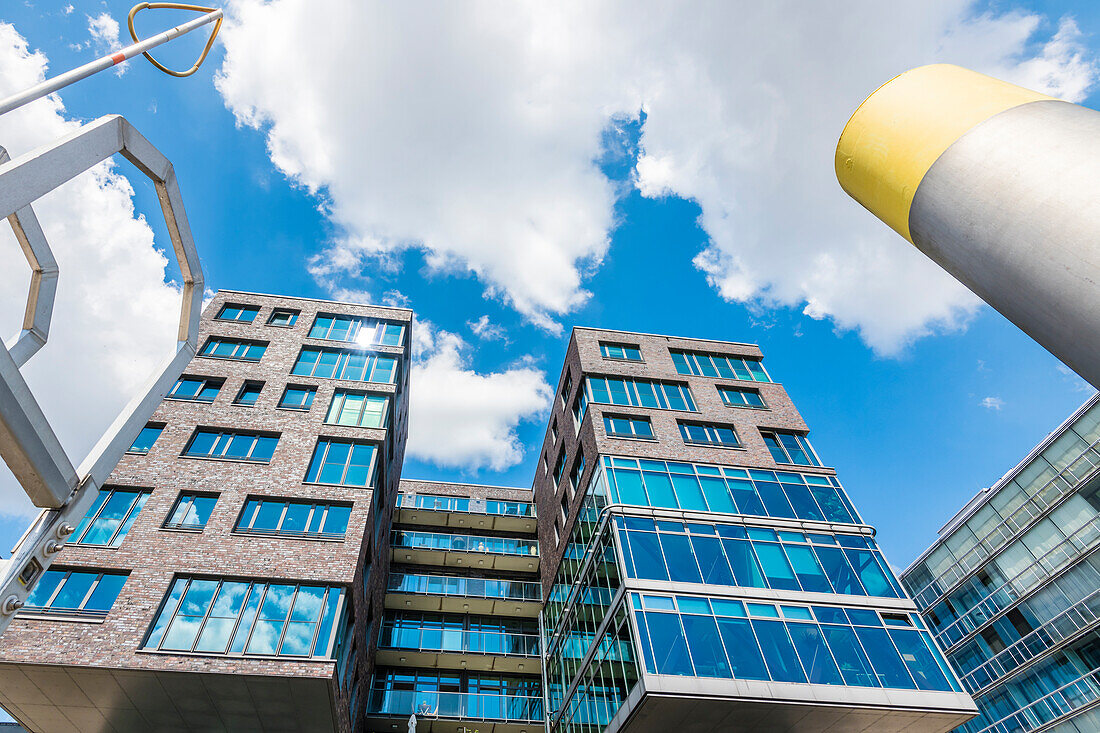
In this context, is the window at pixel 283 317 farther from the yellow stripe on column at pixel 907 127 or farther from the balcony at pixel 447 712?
the yellow stripe on column at pixel 907 127

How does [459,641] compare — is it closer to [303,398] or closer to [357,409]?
[357,409]

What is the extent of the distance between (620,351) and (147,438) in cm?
2083

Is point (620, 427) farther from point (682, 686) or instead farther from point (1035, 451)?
point (1035, 451)

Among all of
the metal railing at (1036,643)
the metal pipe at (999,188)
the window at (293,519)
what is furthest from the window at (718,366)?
the metal pipe at (999,188)

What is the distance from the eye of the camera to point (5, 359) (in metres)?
6.85

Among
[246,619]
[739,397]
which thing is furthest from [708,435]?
[246,619]

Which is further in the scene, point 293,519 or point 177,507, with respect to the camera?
point 293,519

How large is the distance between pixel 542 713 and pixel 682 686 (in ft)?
47.3

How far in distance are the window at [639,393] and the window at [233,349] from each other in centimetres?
1521

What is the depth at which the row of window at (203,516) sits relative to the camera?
19.6 meters

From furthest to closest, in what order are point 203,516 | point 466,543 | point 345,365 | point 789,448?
point 466,543 → point 345,365 → point 789,448 → point 203,516

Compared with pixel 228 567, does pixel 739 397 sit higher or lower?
higher

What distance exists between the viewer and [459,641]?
30.8m

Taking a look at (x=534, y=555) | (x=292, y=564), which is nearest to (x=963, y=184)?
(x=292, y=564)
